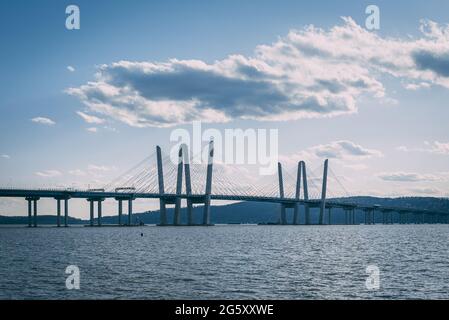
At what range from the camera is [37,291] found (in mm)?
35219
